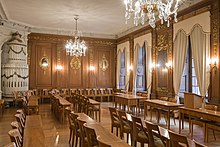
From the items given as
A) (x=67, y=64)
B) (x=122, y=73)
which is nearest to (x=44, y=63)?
(x=67, y=64)

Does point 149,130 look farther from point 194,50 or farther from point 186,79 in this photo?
point 186,79

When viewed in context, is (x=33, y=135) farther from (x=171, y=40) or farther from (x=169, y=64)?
(x=171, y=40)

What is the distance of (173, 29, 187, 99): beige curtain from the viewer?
320 inches

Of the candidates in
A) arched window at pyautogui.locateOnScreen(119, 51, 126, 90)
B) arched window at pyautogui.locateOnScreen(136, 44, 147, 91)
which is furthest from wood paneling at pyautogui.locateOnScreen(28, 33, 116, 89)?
arched window at pyautogui.locateOnScreen(136, 44, 147, 91)

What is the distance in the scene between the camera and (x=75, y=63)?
13.6m

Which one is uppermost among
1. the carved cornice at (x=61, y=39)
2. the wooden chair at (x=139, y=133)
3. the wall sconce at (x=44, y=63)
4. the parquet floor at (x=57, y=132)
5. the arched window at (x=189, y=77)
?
the carved cornice at (x=61, y=39)

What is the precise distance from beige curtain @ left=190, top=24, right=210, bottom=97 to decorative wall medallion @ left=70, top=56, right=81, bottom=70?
7.76 m

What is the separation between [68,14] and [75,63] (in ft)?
15.1

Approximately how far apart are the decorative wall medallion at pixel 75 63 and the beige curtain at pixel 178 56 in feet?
22.3

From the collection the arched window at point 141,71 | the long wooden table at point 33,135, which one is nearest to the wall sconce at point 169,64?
the arched window at point 141,71

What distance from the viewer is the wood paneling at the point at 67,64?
12.6m

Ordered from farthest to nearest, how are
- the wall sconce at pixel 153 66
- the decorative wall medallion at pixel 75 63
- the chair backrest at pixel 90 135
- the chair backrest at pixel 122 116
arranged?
1. the decorative wall medallion at pixel 75 63
2. the wall sconce at pixel 153 66
3. the chair backrest at pixel 122 116
4. the chair backrest at pixel 90 135

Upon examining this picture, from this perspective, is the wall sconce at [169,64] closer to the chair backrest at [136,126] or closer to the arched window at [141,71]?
the arched window at [141,71]

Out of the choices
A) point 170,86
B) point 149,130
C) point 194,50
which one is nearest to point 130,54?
point 170,86
